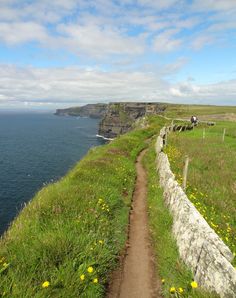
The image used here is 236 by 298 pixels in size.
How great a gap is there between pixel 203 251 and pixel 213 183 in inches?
368

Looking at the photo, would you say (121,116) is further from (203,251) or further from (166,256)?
(203,251)

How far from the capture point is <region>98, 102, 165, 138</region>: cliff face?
6372 inches

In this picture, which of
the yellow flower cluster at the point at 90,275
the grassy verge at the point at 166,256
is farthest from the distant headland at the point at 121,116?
the yellow flower cluster at the point at 90,275

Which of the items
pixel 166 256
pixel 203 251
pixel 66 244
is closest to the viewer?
pixel 203 251

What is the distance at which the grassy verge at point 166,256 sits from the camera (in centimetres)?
789

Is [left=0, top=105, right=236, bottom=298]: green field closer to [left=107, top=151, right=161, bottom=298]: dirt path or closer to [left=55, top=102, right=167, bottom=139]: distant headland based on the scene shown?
[left=107, top=151, right=161, bottom=298]: dirt path

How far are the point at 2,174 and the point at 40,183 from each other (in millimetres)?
12139

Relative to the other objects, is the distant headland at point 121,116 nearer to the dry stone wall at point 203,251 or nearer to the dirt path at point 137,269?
the dirt path at point 137,269

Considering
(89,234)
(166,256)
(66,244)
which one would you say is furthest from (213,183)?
(66,244)

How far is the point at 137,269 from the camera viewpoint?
9.44m

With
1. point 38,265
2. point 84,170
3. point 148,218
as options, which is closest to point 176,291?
point 38,265

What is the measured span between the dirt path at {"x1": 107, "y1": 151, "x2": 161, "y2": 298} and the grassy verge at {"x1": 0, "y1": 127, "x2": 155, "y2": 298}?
1.23 ft

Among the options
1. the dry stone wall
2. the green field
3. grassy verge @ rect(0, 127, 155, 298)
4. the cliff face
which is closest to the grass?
the green field

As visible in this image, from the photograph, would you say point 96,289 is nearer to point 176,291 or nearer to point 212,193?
point 176,291
